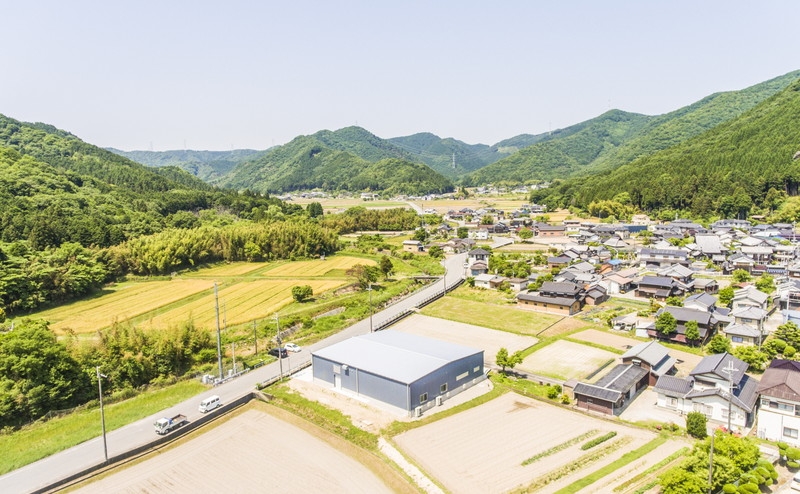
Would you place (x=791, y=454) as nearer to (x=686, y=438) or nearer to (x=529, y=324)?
(x=686, y=438)

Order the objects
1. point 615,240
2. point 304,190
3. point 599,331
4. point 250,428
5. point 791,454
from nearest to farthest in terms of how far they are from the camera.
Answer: point 791,454, point 250,428, point 599,331, point 615,240, point 304,190

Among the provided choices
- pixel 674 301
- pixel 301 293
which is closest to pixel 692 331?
pixel 674 301

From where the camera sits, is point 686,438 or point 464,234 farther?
point 464,234

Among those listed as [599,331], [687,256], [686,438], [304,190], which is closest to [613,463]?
[686,438]

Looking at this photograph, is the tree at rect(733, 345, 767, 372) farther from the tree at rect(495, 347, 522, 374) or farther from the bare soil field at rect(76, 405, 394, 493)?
the bare soil field at rect(76, 405, 394, 493)

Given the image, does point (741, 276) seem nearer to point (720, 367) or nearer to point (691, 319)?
point (691, 319)

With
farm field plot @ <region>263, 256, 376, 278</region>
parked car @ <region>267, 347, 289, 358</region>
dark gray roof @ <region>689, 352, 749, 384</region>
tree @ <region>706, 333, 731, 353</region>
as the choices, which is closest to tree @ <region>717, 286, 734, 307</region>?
tree @ <region>706, 333, 731, 353</region>

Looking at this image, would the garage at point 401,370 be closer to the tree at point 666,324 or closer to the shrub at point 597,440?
the shrub at point 597,440
